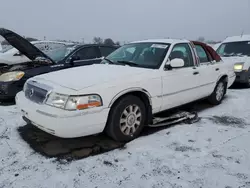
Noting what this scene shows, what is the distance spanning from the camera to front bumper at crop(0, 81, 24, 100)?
16.4 feet

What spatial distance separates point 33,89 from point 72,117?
3.00 ft

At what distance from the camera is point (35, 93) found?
321 cm

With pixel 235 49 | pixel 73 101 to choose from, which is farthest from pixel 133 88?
pixel 235 49

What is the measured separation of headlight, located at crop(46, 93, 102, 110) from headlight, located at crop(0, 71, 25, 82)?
2622mm

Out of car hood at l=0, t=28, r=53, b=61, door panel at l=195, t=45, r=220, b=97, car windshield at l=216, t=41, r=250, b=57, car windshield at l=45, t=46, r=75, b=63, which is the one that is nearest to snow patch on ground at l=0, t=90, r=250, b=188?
door panel at l=195, t=45, r=220, b=97

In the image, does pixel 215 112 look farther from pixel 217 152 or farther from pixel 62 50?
pixel 62 50

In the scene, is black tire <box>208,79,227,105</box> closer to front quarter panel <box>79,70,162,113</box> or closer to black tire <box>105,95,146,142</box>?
front quarter panel <box>79,70,162,113</box>

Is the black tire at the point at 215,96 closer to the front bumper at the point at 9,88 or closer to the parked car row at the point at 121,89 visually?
the parked car row at the point at 121,89

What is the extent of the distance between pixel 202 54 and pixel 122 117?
2627mm

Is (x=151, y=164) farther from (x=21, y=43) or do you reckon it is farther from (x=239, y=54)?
(x=239, y=54)

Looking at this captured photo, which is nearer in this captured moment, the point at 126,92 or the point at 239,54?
the point at 126,92

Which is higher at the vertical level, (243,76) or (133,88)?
(133,88)

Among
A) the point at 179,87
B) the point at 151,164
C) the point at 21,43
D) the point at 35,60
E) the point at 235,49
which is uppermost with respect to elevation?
the point at 21,43

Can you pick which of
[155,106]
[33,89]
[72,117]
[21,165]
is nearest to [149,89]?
[155,106]
